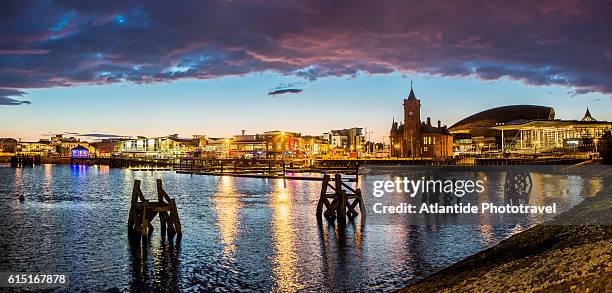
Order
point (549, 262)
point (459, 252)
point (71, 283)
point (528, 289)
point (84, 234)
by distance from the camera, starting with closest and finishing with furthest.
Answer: point (528, 289), point (549, 262), point (71, 283), point (459, 252), point (84, 234)


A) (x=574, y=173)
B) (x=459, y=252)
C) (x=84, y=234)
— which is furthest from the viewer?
(x=574, y=173)

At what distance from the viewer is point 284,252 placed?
20562 millimetres

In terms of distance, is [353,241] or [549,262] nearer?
[549,262]

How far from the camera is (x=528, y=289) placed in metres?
10.2

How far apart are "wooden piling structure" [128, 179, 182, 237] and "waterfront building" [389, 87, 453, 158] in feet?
407

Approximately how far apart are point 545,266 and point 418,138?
460 feet

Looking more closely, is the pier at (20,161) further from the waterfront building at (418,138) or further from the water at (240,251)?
the water at (240,251)

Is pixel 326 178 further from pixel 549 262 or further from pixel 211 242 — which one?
pixel 549 262

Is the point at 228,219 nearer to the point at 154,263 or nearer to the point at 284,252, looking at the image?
the point at 284,252

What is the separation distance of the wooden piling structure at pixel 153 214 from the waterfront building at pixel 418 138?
124 metres

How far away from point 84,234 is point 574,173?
227ft

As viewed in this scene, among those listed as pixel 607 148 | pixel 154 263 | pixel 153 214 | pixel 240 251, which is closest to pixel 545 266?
pixel 240 251

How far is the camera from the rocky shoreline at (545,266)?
9.84 meters

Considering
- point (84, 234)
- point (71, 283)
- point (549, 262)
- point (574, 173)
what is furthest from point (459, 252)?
point (574, 173)
